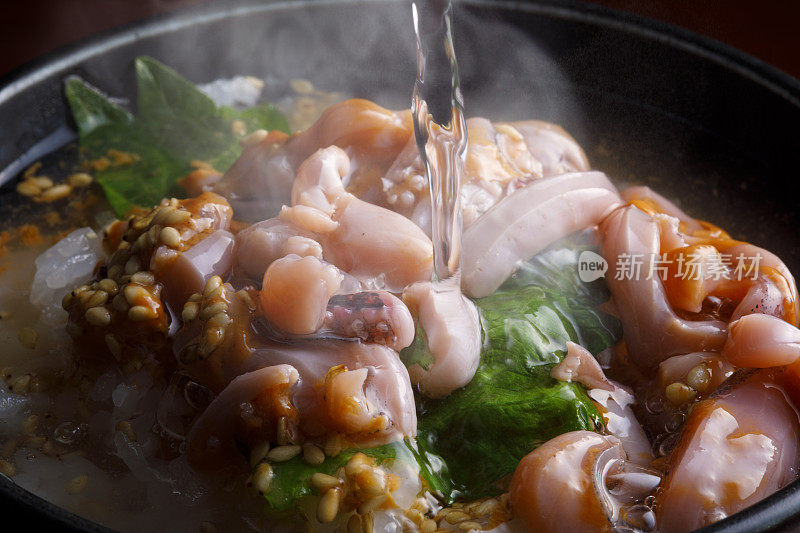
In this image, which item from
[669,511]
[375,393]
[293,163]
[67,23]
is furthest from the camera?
[67,23]

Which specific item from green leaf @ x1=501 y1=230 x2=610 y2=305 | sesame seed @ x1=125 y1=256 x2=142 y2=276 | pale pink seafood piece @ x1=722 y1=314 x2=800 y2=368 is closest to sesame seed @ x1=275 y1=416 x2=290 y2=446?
sesame seed @ x1=125 y1=256 x2=142 y2=276

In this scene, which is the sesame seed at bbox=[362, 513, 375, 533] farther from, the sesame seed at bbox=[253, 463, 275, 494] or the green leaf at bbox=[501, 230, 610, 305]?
the green leaf at bbox=[501, 230, 610, 305]

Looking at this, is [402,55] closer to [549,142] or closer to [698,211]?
[549,142]

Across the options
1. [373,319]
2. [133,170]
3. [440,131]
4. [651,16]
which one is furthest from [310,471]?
[651,16]

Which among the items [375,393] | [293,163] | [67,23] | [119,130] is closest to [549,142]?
[293,163]

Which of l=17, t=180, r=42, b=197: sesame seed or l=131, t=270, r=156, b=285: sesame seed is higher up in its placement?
l=131, t=270, r=156, b=285: sesame seed

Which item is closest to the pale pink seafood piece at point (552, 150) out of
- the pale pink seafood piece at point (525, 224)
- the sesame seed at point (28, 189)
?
the pale pink seafood piece at point (525, 224)

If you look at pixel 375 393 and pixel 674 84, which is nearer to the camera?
pixel 375 393

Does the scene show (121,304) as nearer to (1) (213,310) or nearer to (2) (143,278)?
(2) (143,278)

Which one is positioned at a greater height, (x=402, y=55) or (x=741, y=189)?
(x=402, y=55)
